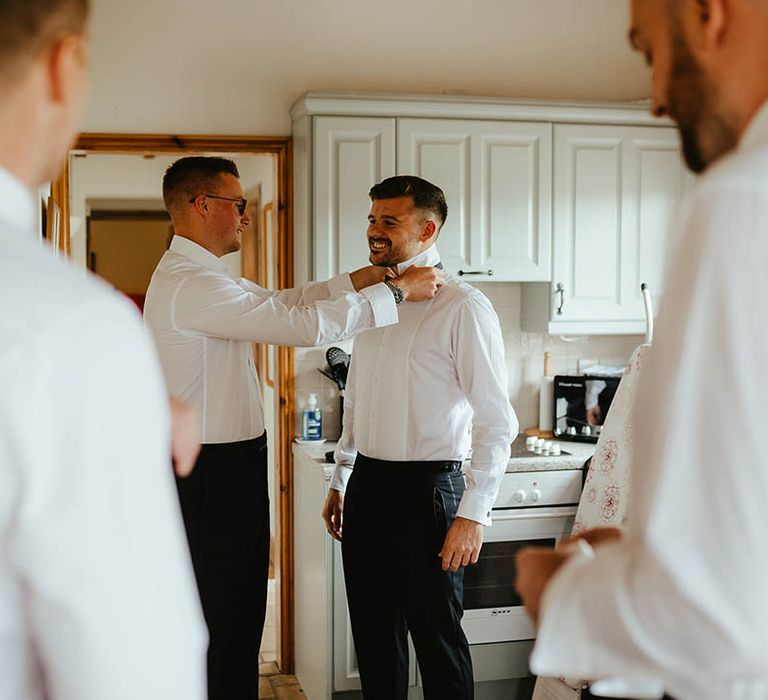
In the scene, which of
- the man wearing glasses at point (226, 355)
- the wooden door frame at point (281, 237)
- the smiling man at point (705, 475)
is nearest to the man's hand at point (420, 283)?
the man wearing glasses at point (226, 355)

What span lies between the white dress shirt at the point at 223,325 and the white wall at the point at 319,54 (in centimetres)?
107

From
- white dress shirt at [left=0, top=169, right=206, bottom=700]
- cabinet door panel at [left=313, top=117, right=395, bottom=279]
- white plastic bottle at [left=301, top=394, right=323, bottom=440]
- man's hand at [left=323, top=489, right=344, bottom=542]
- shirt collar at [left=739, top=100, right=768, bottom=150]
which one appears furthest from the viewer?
white plastic bottle at [left=301, top=394, right=323, bottom=440]

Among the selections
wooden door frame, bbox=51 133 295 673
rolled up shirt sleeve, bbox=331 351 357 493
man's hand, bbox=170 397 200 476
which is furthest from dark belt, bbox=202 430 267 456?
man's hand, bbox=170 397 200 476

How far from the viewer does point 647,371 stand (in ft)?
3.42

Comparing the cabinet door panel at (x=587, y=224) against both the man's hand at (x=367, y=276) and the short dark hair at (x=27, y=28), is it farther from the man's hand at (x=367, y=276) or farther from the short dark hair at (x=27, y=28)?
the short dark hair at (x=27, y=28)

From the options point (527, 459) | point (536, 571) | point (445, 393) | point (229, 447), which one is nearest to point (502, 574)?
point (527, 459)

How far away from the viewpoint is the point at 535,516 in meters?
3.48

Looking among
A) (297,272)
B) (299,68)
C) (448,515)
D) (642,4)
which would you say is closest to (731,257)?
(642,4)

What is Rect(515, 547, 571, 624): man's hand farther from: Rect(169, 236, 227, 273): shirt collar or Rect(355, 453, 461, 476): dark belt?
Rect(169, 236, 227, 273): shirt collar

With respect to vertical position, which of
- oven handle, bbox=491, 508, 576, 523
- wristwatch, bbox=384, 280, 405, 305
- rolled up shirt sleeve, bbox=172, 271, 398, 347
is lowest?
oven handle, bbox=491, 508, 576, 523

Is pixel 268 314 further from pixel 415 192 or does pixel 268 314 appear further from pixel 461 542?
pixel 461 542

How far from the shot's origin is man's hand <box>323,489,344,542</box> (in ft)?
9.84

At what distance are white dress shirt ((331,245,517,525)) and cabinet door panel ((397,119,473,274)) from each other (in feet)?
2.96

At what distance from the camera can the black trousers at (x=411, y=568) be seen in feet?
8.73
